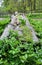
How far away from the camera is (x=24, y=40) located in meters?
3.79

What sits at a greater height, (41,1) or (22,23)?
(22,23)

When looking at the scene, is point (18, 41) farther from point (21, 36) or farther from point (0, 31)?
point (0, 31)

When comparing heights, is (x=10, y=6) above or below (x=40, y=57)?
below

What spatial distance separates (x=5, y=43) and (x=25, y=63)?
560mm

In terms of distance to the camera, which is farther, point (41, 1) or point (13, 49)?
point (41, 1)

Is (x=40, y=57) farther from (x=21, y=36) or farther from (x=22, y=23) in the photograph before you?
(x=22, y=23)

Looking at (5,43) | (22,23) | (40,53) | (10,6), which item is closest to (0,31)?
(22,23)

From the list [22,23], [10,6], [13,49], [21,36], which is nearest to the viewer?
[13,49]

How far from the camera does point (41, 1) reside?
1117 inches

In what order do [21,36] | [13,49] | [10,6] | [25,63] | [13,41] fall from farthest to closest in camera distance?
1. [10,6]
2. [21,36]
3. [13,41]
4. [13,49]
5. [25,63]

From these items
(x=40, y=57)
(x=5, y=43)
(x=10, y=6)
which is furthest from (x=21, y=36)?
(x=10, y=6)

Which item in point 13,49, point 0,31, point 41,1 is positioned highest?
point 13,49

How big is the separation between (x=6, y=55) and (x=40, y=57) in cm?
51

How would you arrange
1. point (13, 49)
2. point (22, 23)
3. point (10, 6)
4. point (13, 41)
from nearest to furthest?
point (13, 49) → point (13, 41) → point (22, 23) → point (10, 6)
